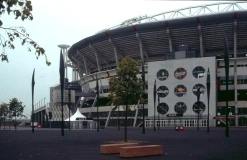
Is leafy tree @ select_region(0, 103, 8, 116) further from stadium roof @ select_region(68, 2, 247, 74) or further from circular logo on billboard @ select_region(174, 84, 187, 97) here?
circular logo on billboard @ select_region(174, 84, 187, 97)

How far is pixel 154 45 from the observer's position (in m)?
90.8

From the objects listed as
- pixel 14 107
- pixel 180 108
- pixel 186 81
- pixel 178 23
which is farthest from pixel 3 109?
pixel 178 23

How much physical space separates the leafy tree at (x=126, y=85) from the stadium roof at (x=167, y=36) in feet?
183

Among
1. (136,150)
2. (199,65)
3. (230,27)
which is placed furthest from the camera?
(199,65)

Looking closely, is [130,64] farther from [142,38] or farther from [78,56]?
[78,56]

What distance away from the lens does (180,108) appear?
287 ft

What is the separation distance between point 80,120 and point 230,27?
40023mm

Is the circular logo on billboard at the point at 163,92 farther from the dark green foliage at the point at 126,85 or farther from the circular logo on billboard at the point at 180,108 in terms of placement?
the dark green foliage at the point at 126,85

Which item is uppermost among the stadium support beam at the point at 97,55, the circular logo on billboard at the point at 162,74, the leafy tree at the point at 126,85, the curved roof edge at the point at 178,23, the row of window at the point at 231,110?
the curved roof edge at the point at 178,23

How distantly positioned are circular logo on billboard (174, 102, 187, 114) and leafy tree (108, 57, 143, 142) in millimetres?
62169

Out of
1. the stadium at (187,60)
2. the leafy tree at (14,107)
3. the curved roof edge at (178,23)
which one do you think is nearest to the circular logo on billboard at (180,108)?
the stadium at (187,60)

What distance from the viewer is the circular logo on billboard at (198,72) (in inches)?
3401

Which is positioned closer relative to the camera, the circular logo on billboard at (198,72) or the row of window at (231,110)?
the row of window at (231,110)

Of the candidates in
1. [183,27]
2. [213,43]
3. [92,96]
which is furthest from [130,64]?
[92,96]
